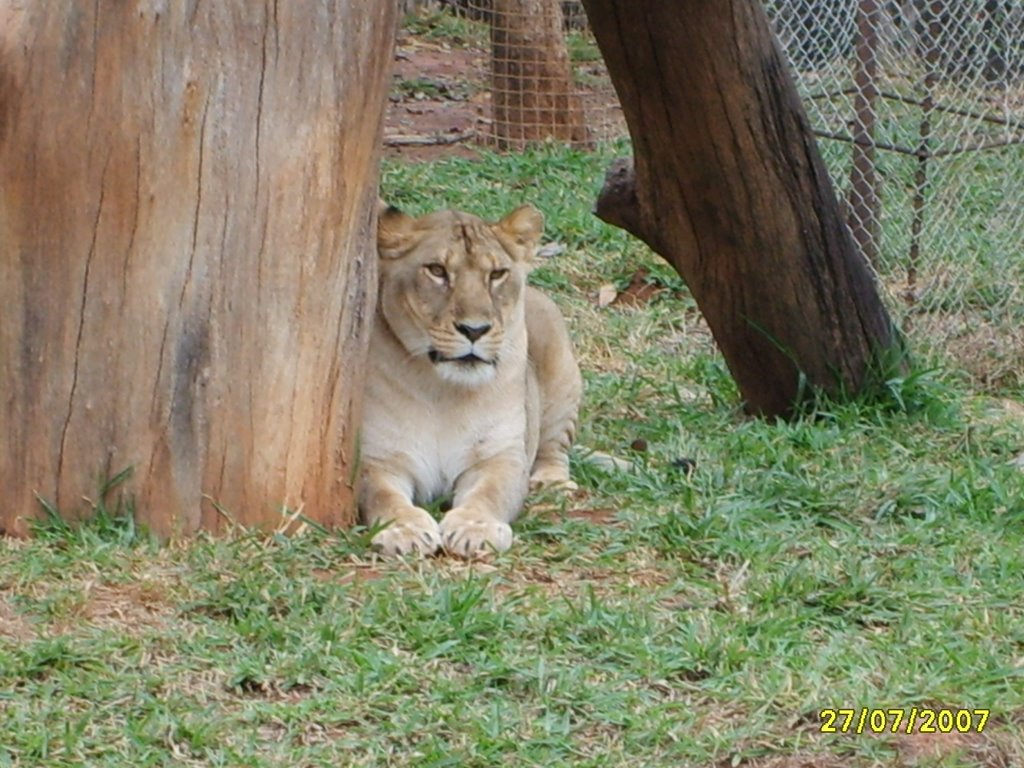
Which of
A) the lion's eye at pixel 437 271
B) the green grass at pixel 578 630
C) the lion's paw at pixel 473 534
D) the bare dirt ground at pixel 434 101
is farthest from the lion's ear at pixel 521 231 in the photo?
the bare dirt ground at pixel 434 101

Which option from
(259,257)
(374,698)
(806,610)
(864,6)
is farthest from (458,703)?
(864,6)

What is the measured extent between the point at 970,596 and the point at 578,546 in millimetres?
1064

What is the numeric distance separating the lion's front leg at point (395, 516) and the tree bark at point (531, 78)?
6.68m

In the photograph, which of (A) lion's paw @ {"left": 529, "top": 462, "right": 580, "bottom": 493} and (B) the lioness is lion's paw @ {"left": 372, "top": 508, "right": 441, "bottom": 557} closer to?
(B) the lioness

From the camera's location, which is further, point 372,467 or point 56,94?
point 372,467

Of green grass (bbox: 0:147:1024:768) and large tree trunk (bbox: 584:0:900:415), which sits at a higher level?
large tree trunk (bbox: 584:0:900:415)

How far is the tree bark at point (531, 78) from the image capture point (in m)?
11.7

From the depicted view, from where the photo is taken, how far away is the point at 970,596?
4.70 meters

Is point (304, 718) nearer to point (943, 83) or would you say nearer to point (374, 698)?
point (374, 698)

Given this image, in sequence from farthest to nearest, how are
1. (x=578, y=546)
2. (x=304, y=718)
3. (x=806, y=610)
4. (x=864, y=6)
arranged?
(x=864, y=6) < (x=578, y=546) < (x=806, y=610) < (x=304, y=718)

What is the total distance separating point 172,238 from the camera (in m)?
4.70
